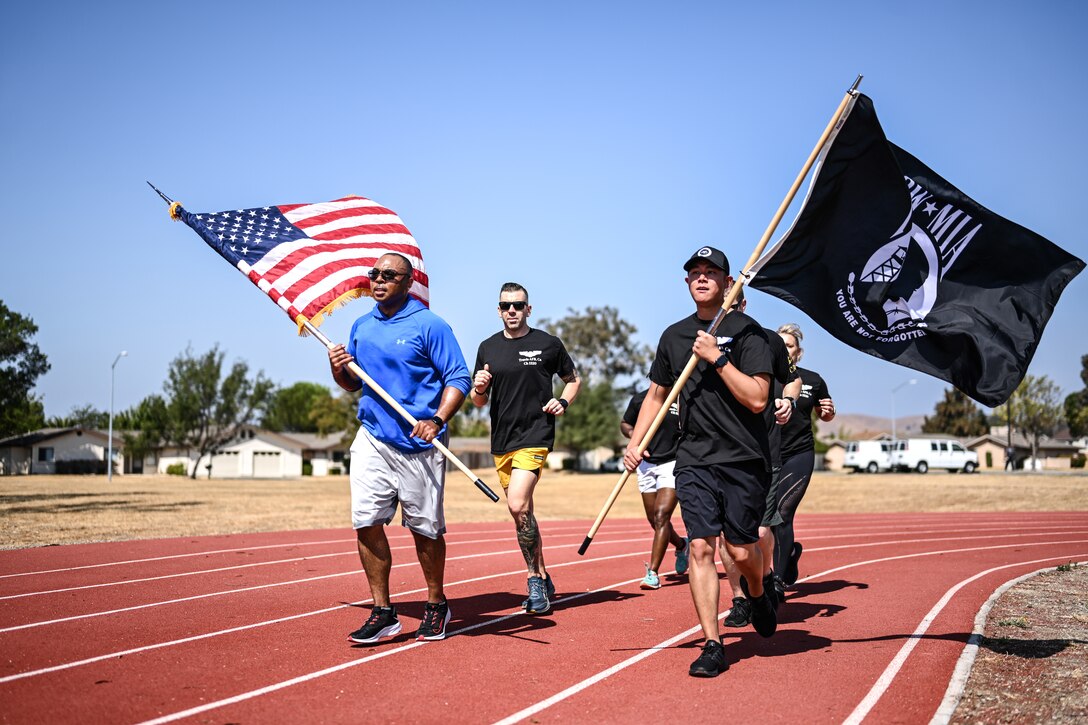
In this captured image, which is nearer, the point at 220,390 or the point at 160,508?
the point at 160,508

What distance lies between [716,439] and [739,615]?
2.00 m

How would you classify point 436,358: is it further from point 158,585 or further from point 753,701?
point 158,585

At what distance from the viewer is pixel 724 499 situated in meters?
5.75

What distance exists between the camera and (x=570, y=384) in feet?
28.1

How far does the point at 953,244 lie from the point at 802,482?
9.66 ft

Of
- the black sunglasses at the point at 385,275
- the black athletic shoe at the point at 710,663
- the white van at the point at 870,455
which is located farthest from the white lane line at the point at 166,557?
the white van at the point at 870,455

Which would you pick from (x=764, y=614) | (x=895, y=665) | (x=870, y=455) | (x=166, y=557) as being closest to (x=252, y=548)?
(x=166, y=557)

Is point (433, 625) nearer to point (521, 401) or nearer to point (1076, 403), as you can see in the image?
point (521, 401)

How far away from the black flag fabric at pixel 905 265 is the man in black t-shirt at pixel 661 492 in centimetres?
330

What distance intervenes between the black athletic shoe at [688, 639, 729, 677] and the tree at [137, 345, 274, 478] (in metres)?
66.6

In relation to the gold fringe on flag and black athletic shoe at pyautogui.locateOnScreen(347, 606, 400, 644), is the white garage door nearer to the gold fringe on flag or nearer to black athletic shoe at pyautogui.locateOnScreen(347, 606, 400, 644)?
the gold fringe on flag

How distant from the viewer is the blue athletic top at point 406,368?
21.7ft

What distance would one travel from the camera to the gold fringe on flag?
283 inches

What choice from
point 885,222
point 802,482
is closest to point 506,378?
point 802,482
